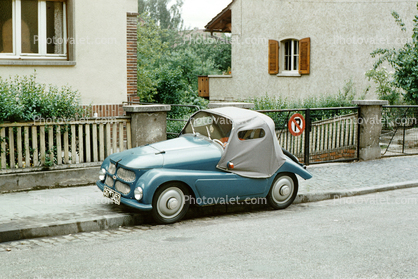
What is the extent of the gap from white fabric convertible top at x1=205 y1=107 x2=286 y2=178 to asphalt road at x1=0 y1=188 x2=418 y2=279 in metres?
0.73

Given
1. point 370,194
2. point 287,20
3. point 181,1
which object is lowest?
point 370,194

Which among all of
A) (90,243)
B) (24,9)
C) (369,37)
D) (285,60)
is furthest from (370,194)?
(285,60)

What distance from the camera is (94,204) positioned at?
305 inches

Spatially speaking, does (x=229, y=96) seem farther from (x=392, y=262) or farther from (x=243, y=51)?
(x=392, y=262)

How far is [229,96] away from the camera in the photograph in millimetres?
25047

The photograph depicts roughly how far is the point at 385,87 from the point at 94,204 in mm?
12469

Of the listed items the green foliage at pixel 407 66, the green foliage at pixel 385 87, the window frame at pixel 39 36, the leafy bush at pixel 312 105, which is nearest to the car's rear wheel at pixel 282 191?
the leafy bush at pixel 312 105

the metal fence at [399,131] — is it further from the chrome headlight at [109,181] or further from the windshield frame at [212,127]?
the chrome headlight at [109,181]

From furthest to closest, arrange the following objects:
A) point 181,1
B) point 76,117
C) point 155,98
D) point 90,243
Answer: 1. point 181,1
2. point 155,98
3. point 76,117
4. point 90,243

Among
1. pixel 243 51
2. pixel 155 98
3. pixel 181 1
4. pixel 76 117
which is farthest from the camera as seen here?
pixel 181 1

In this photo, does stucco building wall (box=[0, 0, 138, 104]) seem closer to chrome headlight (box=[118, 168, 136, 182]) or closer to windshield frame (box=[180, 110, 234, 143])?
windshield frame (box=[180, 110, 234, 143])

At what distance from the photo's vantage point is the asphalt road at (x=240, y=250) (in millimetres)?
→ 4941

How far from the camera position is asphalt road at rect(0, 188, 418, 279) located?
4941mm

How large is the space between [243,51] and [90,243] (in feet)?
63.9
